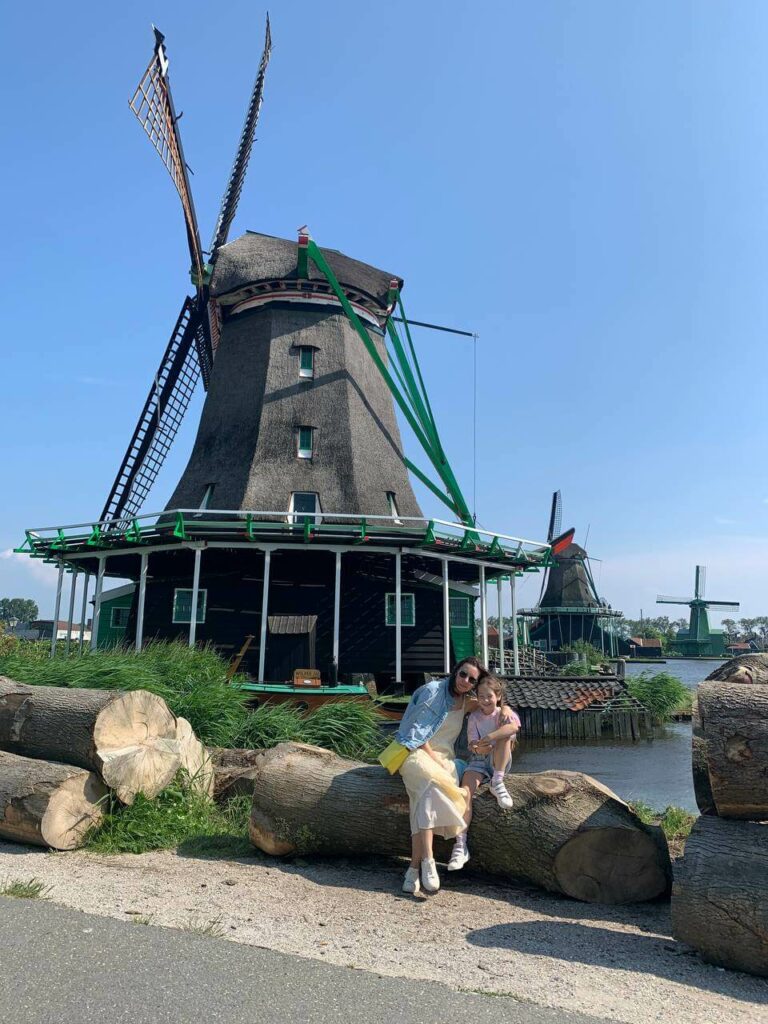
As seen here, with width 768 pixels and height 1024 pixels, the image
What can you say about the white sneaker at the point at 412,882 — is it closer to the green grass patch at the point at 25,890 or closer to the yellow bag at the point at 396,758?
the yellow bag at the point at 396,758

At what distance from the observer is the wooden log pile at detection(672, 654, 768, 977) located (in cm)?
392

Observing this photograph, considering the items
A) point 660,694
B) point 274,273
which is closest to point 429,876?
point 274,273

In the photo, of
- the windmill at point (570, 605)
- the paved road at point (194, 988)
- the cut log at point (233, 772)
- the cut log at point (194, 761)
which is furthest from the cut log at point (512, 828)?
the windmill at point (570, 605)

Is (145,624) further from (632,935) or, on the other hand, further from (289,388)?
(632,935)

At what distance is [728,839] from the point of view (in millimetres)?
4383

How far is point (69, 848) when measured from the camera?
19.6ft

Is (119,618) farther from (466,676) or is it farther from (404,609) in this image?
(466,676)

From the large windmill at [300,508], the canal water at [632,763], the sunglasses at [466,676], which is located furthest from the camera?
the large windmill at [300,508]

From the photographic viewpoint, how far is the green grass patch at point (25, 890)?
4535 millimetres

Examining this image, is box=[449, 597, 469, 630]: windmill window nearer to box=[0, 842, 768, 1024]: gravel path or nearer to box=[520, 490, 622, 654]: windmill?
box=[0, 842, 768, 1024]: gravel path

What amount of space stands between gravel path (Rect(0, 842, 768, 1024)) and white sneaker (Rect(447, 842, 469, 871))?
0.60 feet

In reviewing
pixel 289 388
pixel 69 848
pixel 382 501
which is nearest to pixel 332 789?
pixel 69 848

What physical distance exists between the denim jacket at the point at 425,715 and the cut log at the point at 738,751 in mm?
1722

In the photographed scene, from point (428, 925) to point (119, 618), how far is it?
20.4 m
